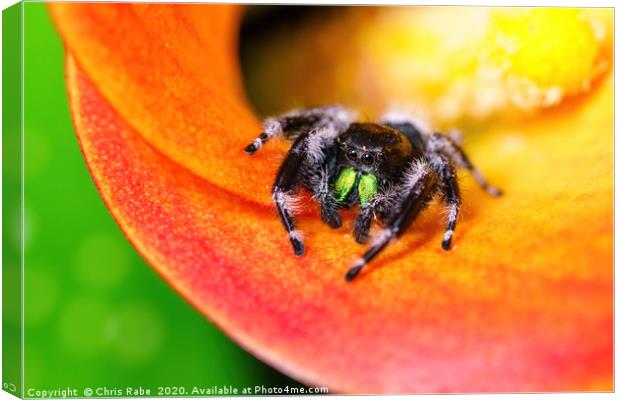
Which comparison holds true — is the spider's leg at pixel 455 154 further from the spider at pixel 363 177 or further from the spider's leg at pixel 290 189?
the spider's leg at pixel 290 189

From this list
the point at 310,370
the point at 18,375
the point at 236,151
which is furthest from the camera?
the point at 18,375

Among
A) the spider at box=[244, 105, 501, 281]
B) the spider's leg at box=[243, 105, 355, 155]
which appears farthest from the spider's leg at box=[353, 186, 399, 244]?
the spider's leg at box=[243, 105, 355, 155]

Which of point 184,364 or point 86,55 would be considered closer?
point 86,55

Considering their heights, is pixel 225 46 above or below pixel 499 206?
above

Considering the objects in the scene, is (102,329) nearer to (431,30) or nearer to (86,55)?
(86,55)

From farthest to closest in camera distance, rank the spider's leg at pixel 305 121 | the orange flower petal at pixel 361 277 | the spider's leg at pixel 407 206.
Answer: the spider's leg at pixel 305 121 < the spider's leg at pixel 407 206 < the orange flower petal at pixel 361 277

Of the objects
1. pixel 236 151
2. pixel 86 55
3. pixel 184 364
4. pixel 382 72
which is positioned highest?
pixel 86 55

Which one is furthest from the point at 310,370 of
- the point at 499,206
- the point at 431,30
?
the point at 431,30

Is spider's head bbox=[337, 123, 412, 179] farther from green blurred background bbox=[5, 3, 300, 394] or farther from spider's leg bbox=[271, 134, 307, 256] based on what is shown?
green blurred background bbox=[5, 3, 300, 394]

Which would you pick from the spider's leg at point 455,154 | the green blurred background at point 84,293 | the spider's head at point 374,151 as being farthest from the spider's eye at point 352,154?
the green blurred background at point 84,293
